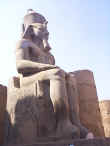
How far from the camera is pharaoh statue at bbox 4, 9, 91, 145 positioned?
368cm

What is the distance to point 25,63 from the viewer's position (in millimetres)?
4324

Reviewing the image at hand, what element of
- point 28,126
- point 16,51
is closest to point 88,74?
point 16,51

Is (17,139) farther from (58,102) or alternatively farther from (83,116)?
(83,116)

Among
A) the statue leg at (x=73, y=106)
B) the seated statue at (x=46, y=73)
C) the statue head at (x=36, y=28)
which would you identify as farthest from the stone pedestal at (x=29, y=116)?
the statue head at (x=36, y=28)

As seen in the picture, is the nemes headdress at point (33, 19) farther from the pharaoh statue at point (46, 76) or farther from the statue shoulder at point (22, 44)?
the statue shoulder at point (22, 44)

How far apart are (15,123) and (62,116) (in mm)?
899

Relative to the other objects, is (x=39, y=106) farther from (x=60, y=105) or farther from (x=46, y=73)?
(x=46, y=73)

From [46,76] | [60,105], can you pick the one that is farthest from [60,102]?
[46,76]

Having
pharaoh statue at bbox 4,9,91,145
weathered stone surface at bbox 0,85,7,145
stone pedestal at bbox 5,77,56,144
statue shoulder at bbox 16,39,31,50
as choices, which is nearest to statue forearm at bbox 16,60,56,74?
pharaoh statue at bbox 4,9,91,145

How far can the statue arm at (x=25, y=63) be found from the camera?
4.24 metres

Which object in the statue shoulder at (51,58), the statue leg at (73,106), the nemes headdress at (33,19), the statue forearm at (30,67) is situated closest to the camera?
the statue leg at (73,106)

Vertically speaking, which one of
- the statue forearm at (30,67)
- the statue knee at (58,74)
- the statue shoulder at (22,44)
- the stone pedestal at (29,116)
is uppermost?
the statue shoulder at (22,44)

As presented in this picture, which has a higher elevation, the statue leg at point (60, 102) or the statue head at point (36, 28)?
the statue head at point (36, 28)

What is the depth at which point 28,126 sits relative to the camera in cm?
378
